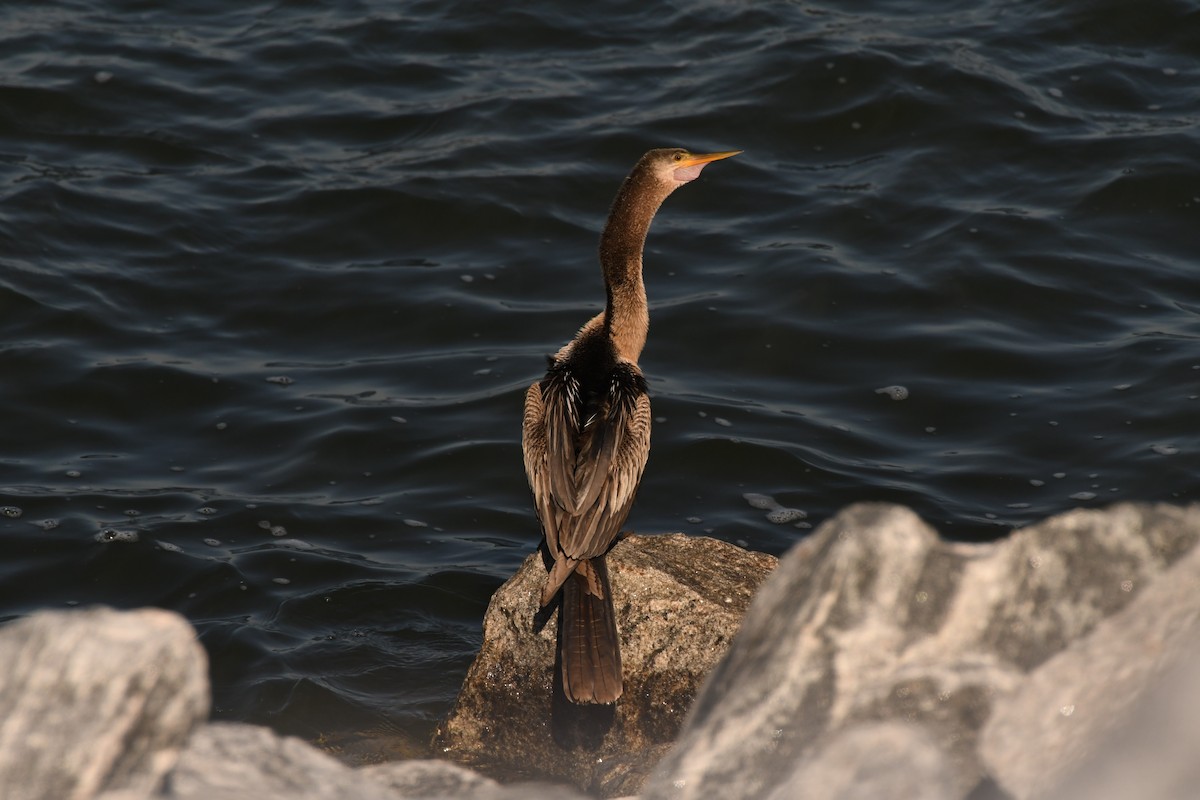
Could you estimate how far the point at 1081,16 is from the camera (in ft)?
40.8

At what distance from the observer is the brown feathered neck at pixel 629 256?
634cm

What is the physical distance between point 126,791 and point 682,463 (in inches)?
235

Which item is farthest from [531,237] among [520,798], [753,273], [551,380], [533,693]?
[520,798]

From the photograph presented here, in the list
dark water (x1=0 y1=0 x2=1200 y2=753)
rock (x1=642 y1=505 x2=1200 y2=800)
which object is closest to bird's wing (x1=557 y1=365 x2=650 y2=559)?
dark water (x1=0 y1=0 x2=1200 y2=753)

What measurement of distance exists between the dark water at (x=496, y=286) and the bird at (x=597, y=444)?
3.57 feet

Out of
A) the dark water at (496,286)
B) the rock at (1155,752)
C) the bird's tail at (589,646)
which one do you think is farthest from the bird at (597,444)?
the rock at (1155,752)

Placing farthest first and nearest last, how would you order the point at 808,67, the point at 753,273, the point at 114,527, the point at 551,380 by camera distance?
the point at 808,67 < the point at 753,273 < the point at 114,527 < the point at 551,380

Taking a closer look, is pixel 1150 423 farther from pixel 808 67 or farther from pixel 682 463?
pixel 808 67

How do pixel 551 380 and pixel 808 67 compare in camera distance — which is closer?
pixel 551 380

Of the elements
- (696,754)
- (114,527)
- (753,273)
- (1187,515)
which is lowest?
(114,527)

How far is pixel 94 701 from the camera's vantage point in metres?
2.43

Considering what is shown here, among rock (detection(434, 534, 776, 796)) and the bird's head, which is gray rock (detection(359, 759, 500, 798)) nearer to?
rock (detection(434, 534, 776, 796))

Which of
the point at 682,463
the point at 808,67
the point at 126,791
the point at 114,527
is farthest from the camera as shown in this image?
the point at 808,67

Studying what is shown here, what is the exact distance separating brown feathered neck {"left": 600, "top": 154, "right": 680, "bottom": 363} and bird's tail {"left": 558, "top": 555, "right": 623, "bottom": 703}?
156 centimetres
